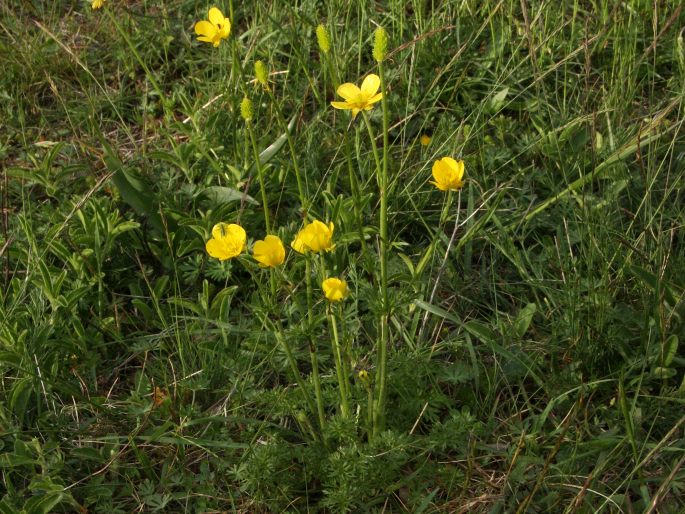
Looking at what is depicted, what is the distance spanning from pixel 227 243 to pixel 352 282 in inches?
21.9

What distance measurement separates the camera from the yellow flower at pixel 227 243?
1.56 metres

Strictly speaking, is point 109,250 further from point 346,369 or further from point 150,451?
point 346,369

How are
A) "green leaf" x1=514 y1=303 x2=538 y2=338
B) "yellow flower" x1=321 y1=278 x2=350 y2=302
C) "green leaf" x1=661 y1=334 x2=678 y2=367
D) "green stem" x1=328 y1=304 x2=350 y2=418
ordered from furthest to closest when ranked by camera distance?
"green leaf" x1=514 y1=303 x2=538 y2=338 < "green leaf" x1=661 y1=334 x2=678 y2=367 < "green stem" x1=328 y1=304 x2=350 y2=418 < "yellow flower" x1=321 y1=278 x2=350 y2=302

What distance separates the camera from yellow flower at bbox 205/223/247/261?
156cm

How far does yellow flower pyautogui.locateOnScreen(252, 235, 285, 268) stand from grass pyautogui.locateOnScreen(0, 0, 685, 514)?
0.04 m

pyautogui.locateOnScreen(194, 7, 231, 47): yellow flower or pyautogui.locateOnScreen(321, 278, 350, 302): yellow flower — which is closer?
pyautogui.locateOnScreen(321, 278, 350, 302): yellow flower

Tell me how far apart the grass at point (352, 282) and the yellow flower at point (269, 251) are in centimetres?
4

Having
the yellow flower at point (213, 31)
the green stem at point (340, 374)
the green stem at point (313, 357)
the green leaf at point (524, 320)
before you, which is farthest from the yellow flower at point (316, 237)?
the yellow flower at point (213, 31)

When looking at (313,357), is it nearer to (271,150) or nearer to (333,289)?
(333,289)

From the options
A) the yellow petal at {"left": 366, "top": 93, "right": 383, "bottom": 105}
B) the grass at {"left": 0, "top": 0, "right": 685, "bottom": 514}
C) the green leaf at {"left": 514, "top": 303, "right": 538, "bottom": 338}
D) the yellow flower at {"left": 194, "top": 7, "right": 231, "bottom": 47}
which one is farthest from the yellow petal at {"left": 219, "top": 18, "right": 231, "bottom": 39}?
the green leaf at {"left": 514, "top": 303, "right": 538, "bottom": 338}

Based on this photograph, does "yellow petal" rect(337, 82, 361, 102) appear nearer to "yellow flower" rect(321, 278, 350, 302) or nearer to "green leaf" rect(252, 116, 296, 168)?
"yellow flower" rect(321, 278, 350, 302)

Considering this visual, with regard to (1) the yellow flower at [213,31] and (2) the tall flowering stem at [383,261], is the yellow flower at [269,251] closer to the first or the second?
(2) the tall flowering stem at [383,261]

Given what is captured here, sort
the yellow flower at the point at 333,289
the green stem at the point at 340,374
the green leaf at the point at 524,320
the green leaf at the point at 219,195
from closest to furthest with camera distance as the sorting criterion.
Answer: the yellow flower at the point at 333,289 < the green stem at the point at 340,374 < the green leaf at the point at 524,320 < the green leaf at the point at 219,195

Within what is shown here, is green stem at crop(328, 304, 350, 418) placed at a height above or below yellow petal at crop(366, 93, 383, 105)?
A: below
